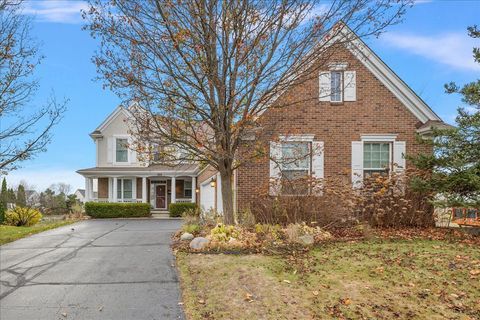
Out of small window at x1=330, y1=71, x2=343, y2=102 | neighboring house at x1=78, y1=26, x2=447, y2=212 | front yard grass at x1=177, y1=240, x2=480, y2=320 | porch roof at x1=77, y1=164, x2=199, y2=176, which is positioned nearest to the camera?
front yard grass at x1=177, y1=240, x2=480, y2=320

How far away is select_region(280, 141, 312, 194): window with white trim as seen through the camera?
13.0m

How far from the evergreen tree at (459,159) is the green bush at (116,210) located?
62.0 ft

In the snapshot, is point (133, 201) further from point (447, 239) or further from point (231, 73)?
point (447, 239)

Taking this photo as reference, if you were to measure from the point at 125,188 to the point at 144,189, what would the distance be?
140 cm

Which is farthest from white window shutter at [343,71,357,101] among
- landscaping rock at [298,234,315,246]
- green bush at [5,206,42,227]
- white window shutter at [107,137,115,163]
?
white window shutter at [107,137,115,163]

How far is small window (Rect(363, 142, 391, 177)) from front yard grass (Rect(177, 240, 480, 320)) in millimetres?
5247

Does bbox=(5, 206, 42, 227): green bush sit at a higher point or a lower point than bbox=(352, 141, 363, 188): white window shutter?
lower

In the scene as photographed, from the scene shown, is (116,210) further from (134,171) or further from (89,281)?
(89,281)

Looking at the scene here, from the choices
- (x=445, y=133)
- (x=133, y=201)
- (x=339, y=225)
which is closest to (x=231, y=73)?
(x=339, y=225)

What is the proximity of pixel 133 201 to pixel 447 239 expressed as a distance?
74.1 ft

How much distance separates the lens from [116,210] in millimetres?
26891

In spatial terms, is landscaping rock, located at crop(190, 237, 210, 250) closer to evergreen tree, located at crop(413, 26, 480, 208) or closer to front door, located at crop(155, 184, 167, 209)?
evergreen tree, located at crop(413, 26, 480, 208)

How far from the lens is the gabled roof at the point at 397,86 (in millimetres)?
14461

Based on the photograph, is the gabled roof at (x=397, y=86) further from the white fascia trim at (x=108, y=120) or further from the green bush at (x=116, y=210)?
the white fascia trim at (x=108, y=120)
